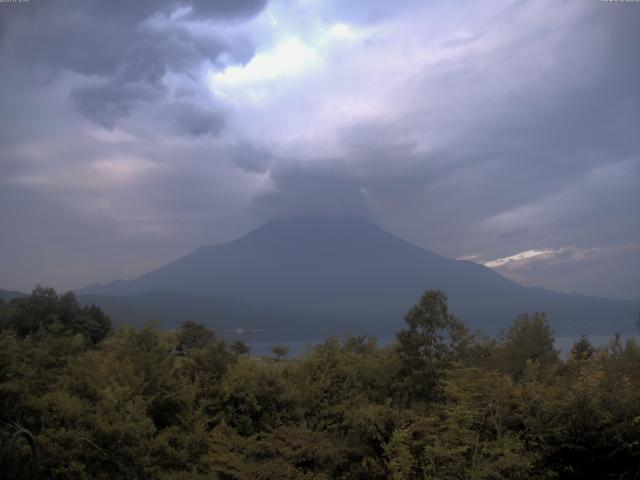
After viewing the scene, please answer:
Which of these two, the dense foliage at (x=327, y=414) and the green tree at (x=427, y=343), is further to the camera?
the green tree at (x=427, y=343)

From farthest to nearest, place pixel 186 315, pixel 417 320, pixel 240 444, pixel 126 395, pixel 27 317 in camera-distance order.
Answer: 1. pixel 186 315
2. pixel 27 317
3. pixel 417 320
4. pixel 126 395
5. pixel 240 444

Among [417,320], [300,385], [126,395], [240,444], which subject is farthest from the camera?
[417,320]

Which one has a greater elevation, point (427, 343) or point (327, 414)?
point (427, 343)

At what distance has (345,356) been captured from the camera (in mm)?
18375

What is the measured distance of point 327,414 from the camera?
53.7 ft

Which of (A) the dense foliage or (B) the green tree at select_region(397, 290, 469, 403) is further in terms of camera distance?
(B) the green tree at select_region(397, 290, 469, 403)

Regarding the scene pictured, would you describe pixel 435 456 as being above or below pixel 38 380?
below

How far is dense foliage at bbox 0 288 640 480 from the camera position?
1134 cm

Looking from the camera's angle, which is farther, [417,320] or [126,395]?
[417,320]

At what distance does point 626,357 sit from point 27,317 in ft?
153

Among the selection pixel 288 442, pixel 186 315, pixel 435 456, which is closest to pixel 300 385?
pixel 288 442

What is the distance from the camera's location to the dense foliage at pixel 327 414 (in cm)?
1134

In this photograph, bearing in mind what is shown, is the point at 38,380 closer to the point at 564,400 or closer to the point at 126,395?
the point at 126,395

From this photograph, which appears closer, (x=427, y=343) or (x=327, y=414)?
(x=327, y=414)
